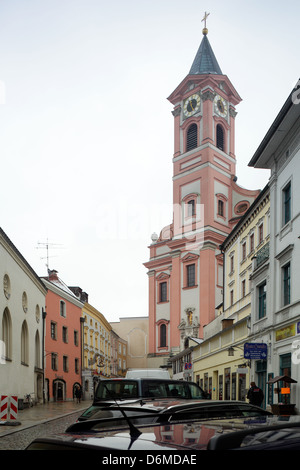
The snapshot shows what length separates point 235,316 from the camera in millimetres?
38125

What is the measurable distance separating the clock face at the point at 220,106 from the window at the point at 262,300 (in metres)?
43.2

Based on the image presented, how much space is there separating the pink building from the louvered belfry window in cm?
2242

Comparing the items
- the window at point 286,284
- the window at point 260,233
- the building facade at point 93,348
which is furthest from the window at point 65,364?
the window at point 286,284

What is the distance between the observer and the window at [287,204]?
21953 mm

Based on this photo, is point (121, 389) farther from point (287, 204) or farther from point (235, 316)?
point (235, 316)

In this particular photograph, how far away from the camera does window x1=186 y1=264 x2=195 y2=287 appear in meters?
61.5

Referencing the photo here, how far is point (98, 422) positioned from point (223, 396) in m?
28.4

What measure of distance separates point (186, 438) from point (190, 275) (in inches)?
2352

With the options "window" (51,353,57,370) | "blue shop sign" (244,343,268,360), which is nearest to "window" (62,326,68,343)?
"window" (51,353,57,370)

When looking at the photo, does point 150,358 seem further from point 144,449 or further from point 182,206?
point 144,449

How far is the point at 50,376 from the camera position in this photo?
1812 inches

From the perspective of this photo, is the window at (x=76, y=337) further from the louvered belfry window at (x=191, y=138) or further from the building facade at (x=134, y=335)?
the building facade at (x=134, y=335)

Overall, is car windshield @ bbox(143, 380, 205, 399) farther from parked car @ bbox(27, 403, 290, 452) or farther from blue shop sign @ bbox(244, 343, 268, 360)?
parked car @ bbox(27, 403, 290, 452)
